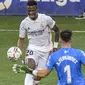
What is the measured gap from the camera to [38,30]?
12.7 metres

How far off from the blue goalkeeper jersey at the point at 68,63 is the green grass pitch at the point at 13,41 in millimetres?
5818

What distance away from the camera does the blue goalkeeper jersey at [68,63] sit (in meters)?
8.65

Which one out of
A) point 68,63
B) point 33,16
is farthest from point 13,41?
point 68,63

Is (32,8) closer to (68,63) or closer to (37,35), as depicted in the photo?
(37,35)

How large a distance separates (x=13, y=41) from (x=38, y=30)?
1044 centimetres

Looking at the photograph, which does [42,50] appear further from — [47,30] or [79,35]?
[79,35]

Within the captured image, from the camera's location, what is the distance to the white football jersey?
12.6 metres

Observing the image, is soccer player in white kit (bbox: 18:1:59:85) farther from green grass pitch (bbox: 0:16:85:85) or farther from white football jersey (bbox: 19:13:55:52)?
green grass pitch (bbox: 0:16:85:85)

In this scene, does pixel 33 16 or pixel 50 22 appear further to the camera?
pixel 50 22

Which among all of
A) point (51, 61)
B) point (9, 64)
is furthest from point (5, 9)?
point (51, 61)

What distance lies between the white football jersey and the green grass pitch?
215 centimetres

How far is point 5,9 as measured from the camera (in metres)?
32.5

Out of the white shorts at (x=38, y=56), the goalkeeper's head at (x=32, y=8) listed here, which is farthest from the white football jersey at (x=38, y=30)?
the goalkeeper's head at (x=32, y=8)

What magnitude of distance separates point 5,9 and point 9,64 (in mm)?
15276
